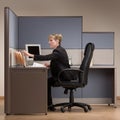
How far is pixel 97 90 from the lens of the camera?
5777 millimetres

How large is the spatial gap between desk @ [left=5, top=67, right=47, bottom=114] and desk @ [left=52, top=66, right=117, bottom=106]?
1.17 metres

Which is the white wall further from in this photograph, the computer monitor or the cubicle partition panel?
the cubicle partition panel

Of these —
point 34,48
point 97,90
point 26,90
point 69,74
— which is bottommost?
point 97,90

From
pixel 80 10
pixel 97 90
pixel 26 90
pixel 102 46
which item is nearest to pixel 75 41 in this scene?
pixel 102 46

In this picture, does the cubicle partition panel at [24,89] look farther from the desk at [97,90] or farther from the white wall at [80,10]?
the white wall at [80,10]

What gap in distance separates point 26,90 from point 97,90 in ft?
5.36

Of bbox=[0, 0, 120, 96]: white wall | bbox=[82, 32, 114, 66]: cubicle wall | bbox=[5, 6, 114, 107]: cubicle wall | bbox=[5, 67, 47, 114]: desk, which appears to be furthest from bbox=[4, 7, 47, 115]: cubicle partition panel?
bbox=[0, 0, 120, 96]: white wall

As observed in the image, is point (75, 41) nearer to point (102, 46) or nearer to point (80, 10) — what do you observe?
point (102, 46)

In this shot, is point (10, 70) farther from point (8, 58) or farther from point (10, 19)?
point (10, 19)

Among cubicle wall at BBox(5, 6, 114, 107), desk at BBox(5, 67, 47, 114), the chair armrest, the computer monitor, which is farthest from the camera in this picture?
cubicle wall at BBox(5, 6, 114, 107)

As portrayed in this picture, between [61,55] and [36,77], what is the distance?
520 mm

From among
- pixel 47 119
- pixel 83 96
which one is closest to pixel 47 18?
pixel 83 96

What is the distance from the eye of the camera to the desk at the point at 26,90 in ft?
15.0

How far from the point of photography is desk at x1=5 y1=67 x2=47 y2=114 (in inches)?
180
